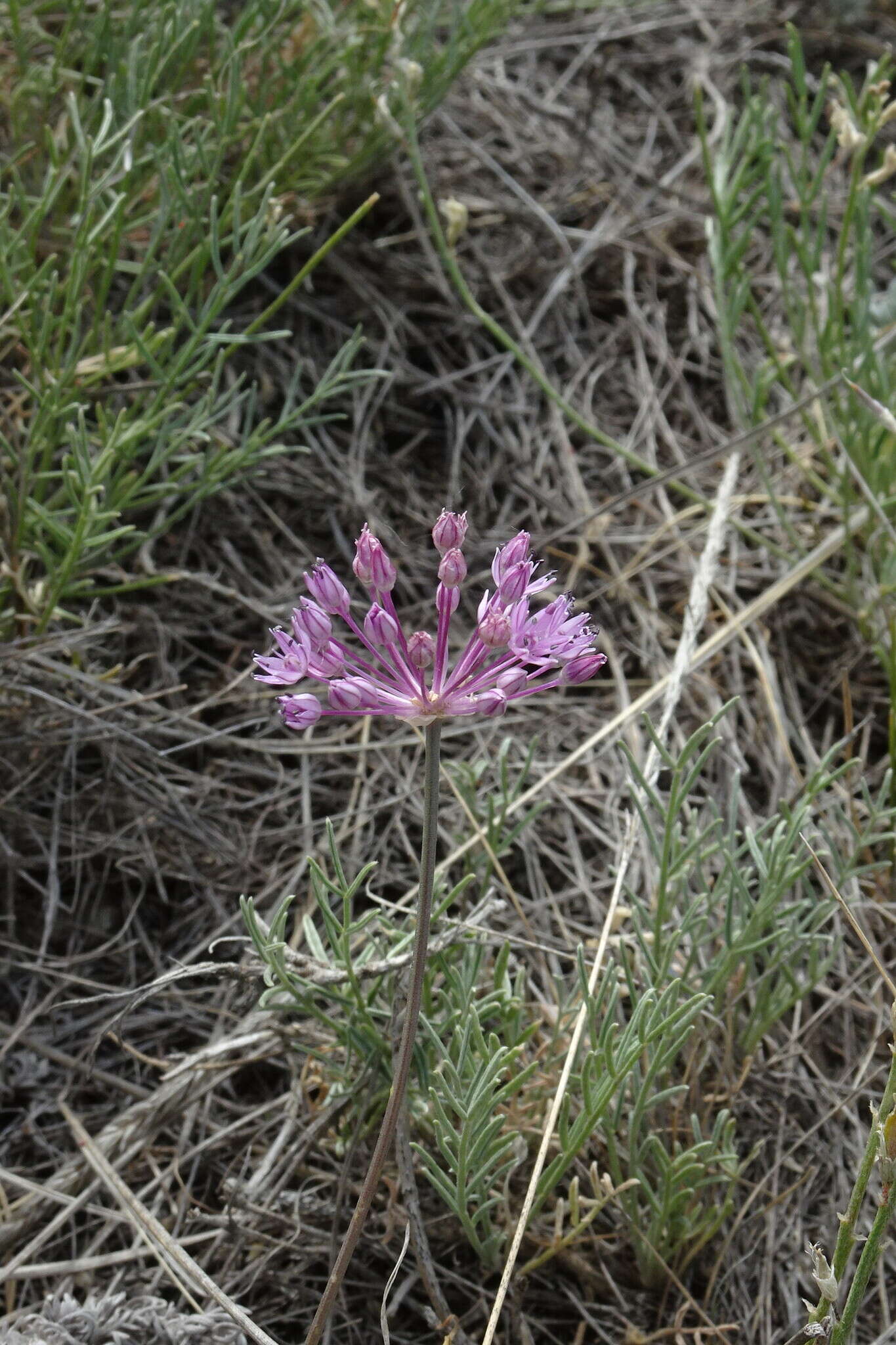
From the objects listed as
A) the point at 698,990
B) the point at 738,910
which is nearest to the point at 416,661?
the point at 698,990

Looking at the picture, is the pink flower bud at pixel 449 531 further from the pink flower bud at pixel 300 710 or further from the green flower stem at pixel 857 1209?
the green flower stem at pixel 857 1209

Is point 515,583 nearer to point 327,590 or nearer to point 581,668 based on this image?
point 581,668

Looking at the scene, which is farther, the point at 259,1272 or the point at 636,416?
the point at 636,416

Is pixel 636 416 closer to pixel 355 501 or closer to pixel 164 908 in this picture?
pixel 355 501

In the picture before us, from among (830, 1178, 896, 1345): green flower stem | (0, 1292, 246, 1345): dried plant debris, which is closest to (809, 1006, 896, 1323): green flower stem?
(830, 1178, 896, 1345): green flower stem

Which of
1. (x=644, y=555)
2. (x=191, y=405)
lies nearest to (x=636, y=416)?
(x=644, y=555)

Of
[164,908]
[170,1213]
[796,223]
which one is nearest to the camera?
[170,1213]

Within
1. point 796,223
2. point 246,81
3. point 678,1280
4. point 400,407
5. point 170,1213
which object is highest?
point 246,81
